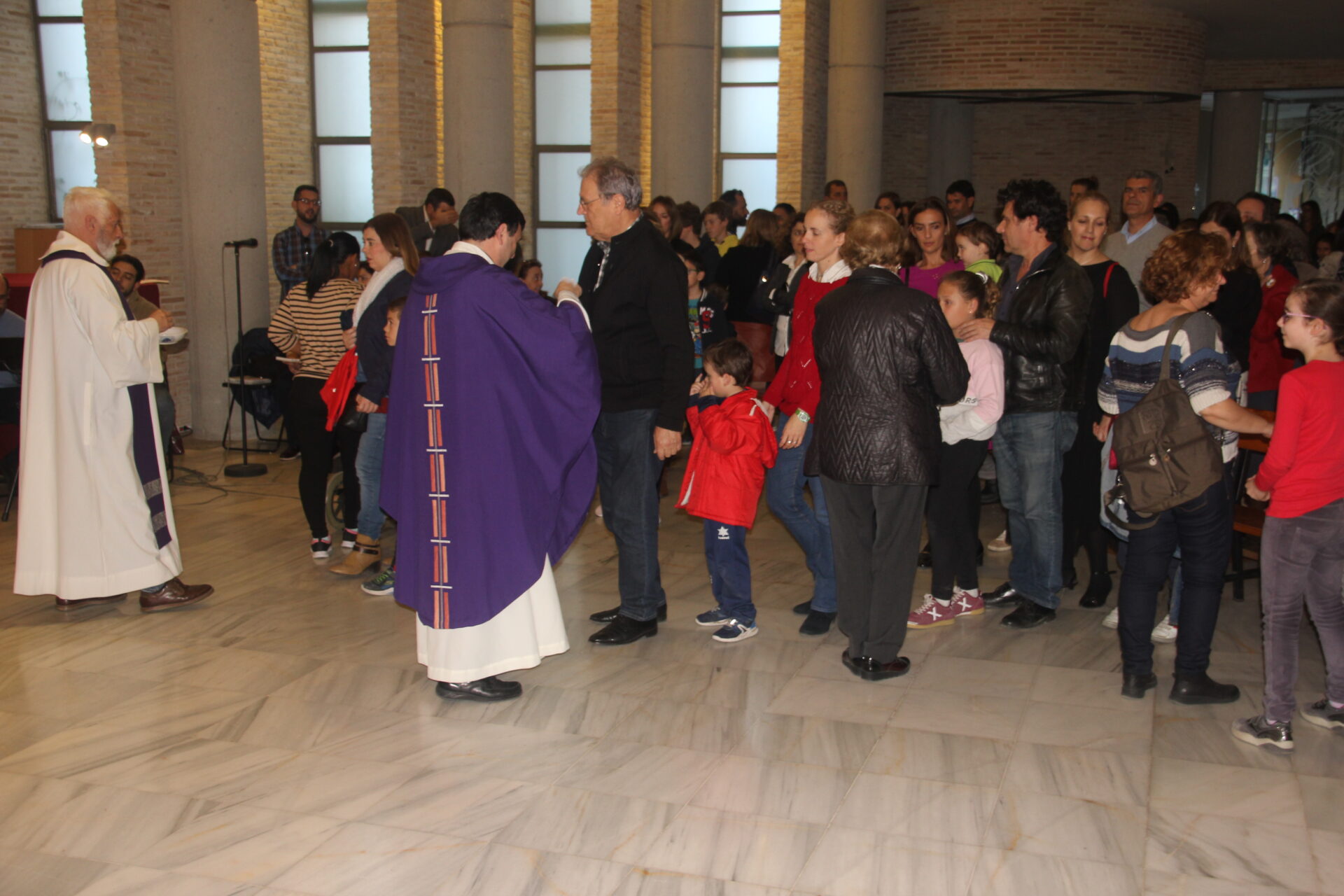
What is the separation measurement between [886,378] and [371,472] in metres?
2.78

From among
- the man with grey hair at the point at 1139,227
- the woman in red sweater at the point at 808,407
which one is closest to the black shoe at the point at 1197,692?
the woman in red sweater at the point at 808,407

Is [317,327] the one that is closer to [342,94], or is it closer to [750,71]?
[342,94]

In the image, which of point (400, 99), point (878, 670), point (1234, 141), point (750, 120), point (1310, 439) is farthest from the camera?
point (1234, 141)

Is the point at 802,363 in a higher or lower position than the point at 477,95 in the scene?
lower

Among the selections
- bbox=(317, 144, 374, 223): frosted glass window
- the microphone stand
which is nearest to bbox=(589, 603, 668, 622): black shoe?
the microphone stand

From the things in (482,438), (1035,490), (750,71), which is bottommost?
(1035,490)

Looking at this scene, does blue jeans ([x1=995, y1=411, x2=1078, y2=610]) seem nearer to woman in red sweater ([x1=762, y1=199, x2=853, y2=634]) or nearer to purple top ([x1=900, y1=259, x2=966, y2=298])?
woman in red sweater ([x1=762, y1=199, x2=853, y2=634])

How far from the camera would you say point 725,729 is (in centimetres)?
411

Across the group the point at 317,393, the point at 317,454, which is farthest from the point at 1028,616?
the point at 317,393

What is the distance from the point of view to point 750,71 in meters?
16.7

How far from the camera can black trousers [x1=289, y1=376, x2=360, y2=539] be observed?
6.07m

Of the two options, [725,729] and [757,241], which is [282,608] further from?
[757,241]

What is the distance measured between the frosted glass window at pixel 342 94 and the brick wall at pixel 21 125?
128 inches

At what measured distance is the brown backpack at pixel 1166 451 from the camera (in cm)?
391
